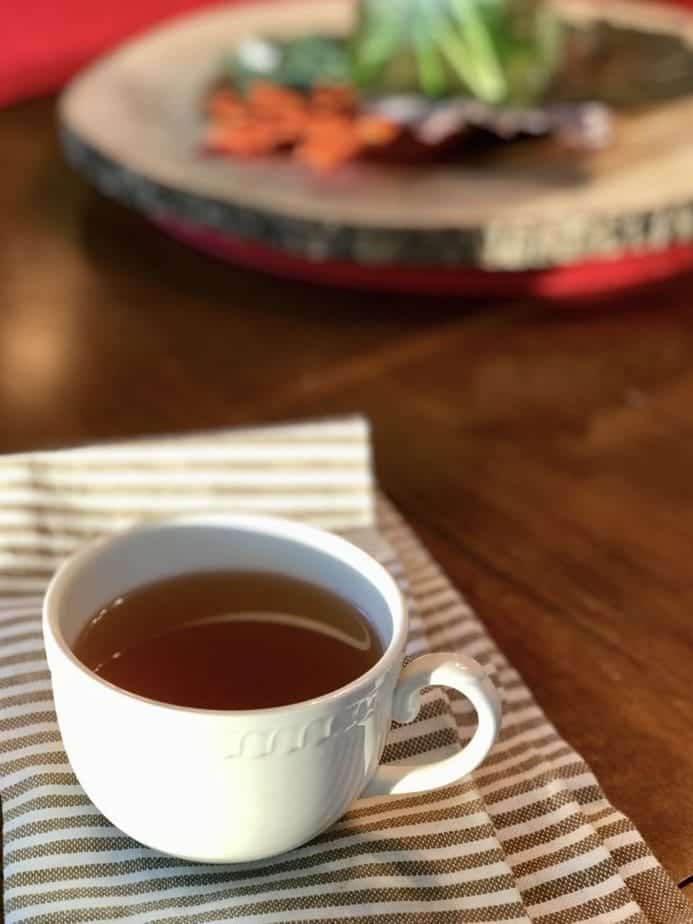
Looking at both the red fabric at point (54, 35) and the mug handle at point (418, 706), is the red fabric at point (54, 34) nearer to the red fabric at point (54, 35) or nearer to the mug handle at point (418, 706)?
the red fabric at point (54, 35)

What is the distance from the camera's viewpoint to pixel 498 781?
16.3 inches

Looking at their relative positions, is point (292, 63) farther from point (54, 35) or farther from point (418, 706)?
point (418, 706)

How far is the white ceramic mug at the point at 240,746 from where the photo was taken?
0.34 metres

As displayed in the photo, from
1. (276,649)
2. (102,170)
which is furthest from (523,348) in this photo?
(276,649)

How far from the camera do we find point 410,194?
0.80 metres

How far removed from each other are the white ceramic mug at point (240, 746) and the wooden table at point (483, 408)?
10 centimetres

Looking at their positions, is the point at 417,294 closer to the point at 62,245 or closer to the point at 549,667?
the point at 62,245

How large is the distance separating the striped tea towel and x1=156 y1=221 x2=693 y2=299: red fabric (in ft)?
1.21

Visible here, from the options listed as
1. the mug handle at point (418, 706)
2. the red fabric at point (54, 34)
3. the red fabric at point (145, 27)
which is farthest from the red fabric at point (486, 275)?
the red fabric at point (54, 34)

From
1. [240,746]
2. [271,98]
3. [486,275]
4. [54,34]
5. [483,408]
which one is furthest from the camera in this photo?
[54,34]

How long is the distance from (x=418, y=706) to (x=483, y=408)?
343mm

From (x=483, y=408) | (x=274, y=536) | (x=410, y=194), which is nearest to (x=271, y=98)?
(x=410, y=194)

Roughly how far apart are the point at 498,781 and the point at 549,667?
0.08m

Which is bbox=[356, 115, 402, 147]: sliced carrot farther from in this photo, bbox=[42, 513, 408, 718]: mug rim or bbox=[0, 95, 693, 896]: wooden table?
bbox=[42, 513, 408, 718]: mug rim
